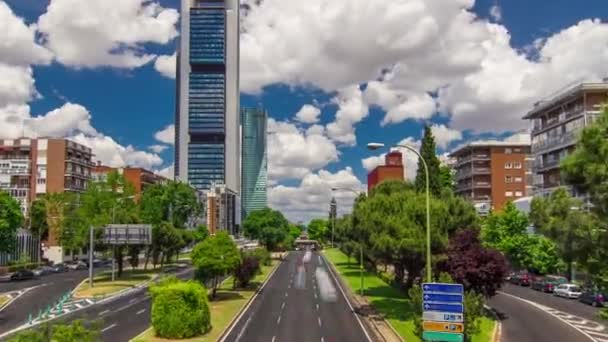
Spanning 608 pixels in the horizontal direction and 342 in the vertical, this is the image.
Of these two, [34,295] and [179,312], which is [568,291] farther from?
[34,295]

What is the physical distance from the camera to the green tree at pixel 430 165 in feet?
182

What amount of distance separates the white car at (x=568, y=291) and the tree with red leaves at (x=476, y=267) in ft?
62.1

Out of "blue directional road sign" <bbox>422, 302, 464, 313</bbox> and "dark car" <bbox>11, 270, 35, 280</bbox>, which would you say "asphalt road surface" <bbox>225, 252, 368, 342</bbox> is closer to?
"blue directional road sign" <bbox>422, 302, 464, 313</bbox>

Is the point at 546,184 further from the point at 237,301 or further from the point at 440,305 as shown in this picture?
the point at 440,305

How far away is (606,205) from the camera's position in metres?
16.7

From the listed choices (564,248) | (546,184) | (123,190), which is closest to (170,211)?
(123,190)

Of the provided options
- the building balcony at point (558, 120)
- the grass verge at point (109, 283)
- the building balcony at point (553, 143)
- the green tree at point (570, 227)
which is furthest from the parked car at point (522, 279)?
the green tree at point (570, 227)

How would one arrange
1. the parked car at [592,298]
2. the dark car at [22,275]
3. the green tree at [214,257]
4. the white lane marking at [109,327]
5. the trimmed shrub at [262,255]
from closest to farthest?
the white lane marking at [109,327], the green tree at [214,257], the parked car at [592,298], the dark car at [22,275], the trimmed shrub at [262,255]

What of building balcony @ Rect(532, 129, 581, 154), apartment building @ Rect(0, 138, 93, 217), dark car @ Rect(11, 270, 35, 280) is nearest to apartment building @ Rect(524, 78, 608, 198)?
building balcony @ Rect(532, 129, 581, 154)

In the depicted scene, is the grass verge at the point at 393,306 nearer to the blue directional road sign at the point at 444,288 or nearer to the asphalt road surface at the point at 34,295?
the blue directional road sign at the point at 444,288

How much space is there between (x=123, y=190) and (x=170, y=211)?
24656 mm

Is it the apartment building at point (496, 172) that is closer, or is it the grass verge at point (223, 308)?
the grass verge at point (223, 308)

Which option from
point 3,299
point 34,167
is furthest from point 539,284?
point 34,167

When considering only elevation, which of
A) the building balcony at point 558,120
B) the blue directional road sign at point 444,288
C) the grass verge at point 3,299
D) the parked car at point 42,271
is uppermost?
the building balcony at point 558,120
